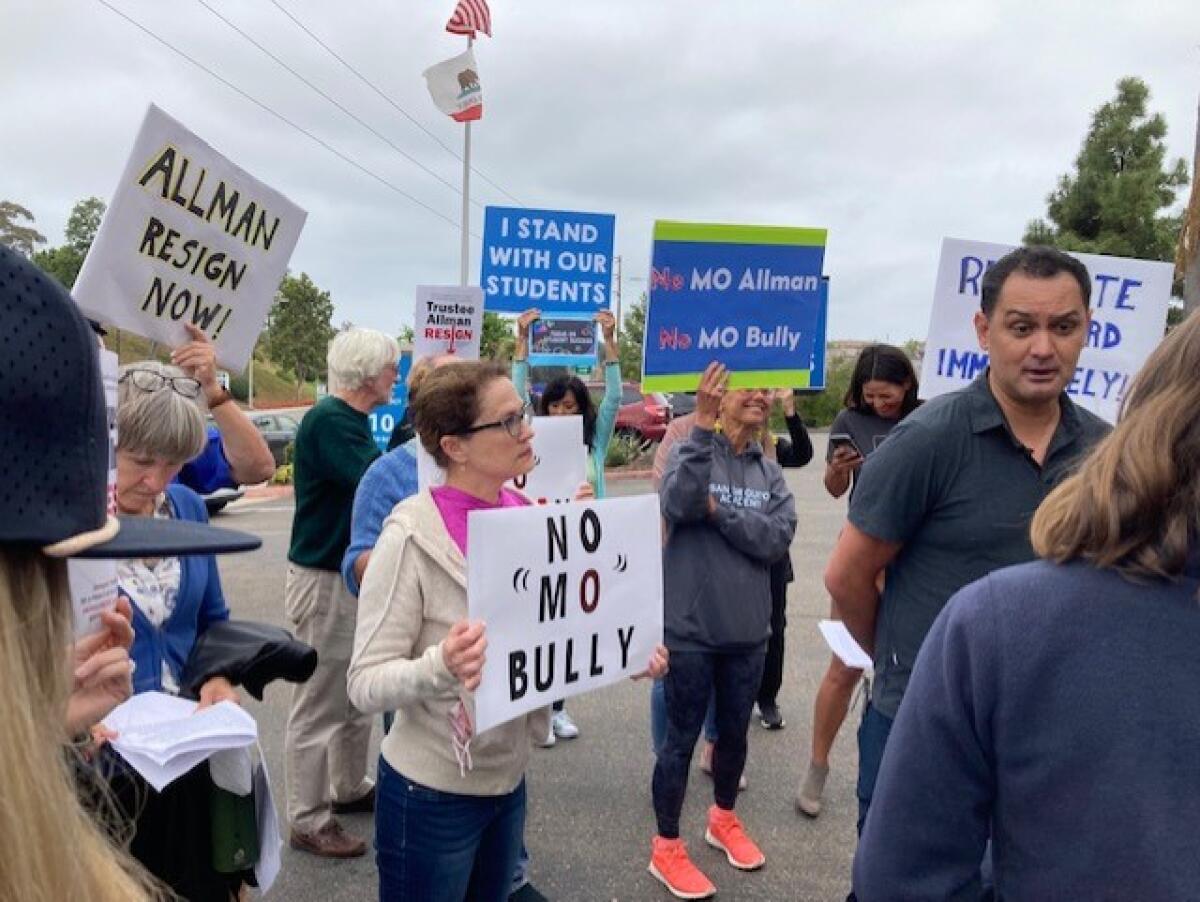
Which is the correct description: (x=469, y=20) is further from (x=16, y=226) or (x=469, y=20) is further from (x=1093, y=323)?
(x=16, y=226)

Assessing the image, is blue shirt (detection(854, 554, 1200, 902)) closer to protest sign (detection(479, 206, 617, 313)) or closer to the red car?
protest sign (detection(479, 206, 617, 313))

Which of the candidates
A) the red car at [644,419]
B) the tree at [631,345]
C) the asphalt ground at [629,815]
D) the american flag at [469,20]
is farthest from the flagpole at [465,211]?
the tree at [631,345]

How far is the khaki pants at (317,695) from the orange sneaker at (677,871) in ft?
4.45

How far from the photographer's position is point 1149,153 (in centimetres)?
2277

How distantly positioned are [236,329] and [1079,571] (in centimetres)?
262

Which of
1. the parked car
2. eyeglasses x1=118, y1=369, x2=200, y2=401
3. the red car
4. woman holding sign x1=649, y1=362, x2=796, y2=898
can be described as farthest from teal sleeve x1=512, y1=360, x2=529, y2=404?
the red car

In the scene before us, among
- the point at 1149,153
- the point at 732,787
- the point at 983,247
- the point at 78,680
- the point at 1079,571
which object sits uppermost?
the point at 1149,153

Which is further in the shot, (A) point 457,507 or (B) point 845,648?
(B) point 845,648

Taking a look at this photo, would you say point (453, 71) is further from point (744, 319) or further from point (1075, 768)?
point (1075, 768)

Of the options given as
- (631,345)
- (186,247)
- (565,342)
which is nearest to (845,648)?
(186,247)

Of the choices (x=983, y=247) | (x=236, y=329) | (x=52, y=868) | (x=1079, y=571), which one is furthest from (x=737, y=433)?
(x=52, y=868)

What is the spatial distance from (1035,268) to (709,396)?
3.95 feet

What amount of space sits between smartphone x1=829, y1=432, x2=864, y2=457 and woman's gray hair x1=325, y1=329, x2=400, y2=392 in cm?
200

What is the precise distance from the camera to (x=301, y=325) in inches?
1863
